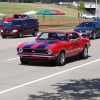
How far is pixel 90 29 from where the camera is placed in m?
31.9

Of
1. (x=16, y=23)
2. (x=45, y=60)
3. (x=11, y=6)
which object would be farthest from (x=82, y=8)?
(x=45, y=60)

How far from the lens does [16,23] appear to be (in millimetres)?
35125

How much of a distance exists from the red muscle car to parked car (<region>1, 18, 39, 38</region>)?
17425 millimetres

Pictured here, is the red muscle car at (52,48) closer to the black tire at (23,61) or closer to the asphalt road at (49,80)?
the black tire at (23,61)

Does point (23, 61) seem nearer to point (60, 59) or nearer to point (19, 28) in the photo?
point (60, 59)

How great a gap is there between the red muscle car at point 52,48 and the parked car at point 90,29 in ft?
47.3

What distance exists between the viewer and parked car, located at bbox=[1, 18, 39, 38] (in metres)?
34.1

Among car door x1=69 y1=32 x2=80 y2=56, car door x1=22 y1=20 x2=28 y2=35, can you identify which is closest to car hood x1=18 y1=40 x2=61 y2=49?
car door x1=69 y1=32 x2=80 y2=56

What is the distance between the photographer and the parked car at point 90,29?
104ft

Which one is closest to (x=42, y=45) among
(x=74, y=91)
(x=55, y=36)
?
(x=55, y=36)

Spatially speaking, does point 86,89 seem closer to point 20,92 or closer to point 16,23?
point 20,92

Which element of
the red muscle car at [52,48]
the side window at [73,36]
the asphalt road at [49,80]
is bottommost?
the asphalt road at [49,80]

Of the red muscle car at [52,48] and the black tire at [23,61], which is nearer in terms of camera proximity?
the red muscle car at [52,48]

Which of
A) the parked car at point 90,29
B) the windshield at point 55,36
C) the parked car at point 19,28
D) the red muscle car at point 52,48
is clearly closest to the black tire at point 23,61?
the red muscle car at point 52,48
